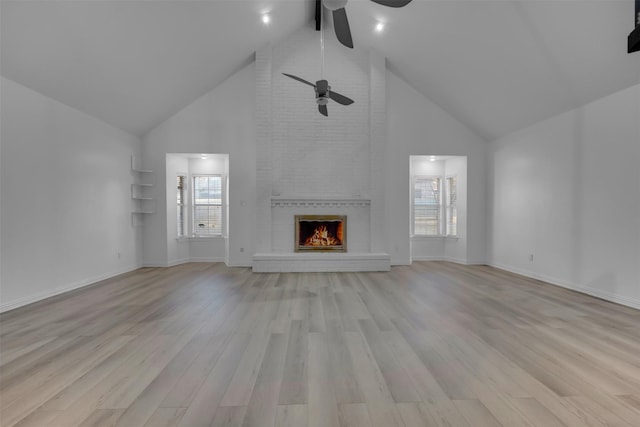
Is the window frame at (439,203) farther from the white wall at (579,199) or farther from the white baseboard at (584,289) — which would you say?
the white baseboard at (584,289)

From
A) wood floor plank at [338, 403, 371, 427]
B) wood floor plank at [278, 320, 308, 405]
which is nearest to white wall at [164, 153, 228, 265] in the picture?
wood floor plank at [278, 320, 308, 405]

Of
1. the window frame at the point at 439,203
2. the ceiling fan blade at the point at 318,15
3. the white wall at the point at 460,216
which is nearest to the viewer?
the ceiling fan blade at the point at 318,15

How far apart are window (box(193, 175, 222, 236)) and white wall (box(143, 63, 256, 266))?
884 mm

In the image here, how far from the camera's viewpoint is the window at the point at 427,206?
23.9 ft

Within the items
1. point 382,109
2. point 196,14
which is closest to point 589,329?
point 382,109

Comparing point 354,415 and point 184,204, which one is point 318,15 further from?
point 354,415

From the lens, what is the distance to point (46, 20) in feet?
10.3

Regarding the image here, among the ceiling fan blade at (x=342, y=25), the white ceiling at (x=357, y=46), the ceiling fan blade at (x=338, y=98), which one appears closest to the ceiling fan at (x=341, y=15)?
the ceiling fan blade at (x=342, y=25)

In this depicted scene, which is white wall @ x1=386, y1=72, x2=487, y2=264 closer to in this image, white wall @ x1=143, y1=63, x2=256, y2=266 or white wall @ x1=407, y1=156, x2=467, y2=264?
white wall @ x1=407, y1=156, x2=467, y2=264

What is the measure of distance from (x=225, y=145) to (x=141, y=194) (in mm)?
2001

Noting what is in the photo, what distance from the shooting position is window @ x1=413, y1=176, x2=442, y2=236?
7.29 m

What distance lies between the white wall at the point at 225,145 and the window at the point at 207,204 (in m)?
0.88

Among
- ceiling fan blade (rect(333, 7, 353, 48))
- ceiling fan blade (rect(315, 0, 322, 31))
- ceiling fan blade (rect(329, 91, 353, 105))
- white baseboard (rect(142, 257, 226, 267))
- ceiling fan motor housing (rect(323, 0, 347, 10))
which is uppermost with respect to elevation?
ceiling fan blade (rect(315, 0, 322, 31))

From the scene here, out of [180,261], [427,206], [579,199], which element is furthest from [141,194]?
[579,199]
